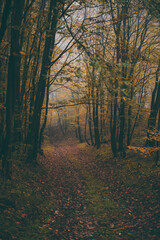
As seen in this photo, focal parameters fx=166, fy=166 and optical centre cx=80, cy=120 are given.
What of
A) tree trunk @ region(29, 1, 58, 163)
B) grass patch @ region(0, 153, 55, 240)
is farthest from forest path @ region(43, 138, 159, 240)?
tree trunk @ region(29, 1, 58, 163)

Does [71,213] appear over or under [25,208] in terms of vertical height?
under

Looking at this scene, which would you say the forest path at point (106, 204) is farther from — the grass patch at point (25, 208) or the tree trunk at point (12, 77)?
the tree trunk at point (12, 77)

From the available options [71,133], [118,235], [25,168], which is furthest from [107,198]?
[71,133]

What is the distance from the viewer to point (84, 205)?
7066 mm

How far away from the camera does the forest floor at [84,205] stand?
5.01m

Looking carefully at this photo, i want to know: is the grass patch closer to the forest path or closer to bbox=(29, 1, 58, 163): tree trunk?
the forest path

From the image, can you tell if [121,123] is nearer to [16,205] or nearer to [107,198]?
[107,198]

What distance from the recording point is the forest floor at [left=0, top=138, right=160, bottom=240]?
501 centimetres

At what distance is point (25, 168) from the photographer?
9352mm

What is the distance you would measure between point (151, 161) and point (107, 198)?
432 cm

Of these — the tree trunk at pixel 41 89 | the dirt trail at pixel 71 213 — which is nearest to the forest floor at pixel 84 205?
the dirt trail at pixel 71 213

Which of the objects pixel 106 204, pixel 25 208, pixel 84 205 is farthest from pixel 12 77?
pixel 106 204

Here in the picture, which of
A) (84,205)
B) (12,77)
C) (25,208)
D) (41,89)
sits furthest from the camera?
(41,89)

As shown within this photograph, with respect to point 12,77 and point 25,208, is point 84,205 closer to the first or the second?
point 25,208
